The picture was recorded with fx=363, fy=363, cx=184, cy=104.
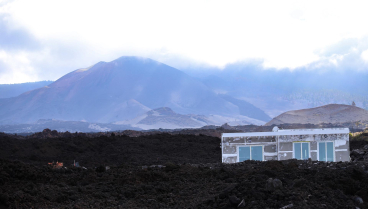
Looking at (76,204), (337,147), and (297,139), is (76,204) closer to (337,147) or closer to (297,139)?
(297,139)

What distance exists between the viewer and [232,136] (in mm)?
18531

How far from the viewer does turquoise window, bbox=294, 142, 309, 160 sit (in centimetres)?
1783

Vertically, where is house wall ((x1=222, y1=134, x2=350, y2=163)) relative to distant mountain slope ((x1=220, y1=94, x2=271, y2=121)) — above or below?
A: below

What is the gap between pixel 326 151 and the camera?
17.7 metres

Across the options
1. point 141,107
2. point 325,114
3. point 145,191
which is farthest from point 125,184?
point 141,107

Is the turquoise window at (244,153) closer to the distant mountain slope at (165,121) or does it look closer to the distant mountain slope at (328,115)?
the distant mountain slope at (328,115)

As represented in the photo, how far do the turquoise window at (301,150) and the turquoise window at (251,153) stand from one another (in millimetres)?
1710

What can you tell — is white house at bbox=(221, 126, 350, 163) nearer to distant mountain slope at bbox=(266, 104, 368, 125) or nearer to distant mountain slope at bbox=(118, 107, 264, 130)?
distant mountain slope at bbox=(266, 104, 368, 125)

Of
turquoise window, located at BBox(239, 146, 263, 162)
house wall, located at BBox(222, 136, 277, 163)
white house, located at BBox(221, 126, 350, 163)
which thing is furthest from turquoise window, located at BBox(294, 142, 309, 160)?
turquoise window, located at BBox(239, 146, 263, 162)

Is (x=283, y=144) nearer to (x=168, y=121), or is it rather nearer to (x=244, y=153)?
(x=244, y=153)

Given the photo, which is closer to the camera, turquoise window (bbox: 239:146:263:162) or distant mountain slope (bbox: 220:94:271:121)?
turquoise window (bbox: 239:146:263:162)

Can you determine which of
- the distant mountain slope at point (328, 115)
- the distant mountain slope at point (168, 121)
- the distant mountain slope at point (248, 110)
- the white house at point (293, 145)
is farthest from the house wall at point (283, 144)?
the distant mountain slope at point (248, 110)

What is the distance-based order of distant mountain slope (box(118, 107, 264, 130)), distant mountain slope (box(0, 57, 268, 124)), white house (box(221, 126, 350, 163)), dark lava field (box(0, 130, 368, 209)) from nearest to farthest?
dark lava field (box(0, 130, 368, 209)), white house (box(221, 126, 350, 163)), distant mountain slope (box(118, 107, 264, 130)), distant mountain slope (box(0, 57, 268, 124))

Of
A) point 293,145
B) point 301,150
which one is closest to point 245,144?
point 293,145
